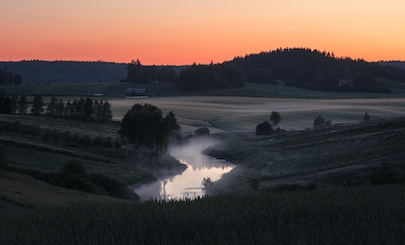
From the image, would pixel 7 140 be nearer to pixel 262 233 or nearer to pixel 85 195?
pixel 85 195

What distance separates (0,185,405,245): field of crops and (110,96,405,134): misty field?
80688mm

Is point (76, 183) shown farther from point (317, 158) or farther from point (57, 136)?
point (57, 136)

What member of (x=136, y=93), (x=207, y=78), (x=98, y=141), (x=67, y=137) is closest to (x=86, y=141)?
(x=98, y=141)

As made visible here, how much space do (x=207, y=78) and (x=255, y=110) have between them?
161 feet

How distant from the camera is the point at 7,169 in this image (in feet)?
152

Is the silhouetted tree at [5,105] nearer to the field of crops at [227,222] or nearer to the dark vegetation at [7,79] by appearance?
the field of crops at [227,222]

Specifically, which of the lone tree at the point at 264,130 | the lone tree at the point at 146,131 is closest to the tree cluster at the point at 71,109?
the lone tree at the point at 146,131

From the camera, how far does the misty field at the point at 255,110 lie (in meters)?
112

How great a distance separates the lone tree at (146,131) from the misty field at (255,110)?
28.1m

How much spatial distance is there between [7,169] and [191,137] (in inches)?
1995

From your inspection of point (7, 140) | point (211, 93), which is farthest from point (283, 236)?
point (211, 93)

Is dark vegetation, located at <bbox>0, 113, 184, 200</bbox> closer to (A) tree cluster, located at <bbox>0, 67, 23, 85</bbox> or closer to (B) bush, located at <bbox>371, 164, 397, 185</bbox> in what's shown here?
(B) bush, located at <bbox>371, 164, 397, 185</bbox>

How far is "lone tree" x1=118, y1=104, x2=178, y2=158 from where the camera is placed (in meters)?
69.8

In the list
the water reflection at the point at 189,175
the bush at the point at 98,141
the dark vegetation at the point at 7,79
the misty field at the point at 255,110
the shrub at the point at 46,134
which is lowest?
the water reflection at the point at 189,175
